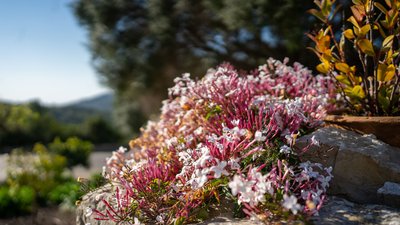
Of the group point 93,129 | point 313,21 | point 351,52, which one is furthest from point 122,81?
point 93,129

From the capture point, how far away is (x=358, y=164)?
2.54m

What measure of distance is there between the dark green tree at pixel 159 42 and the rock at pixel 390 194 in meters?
6.15

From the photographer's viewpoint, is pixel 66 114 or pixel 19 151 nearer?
pixel 19 151

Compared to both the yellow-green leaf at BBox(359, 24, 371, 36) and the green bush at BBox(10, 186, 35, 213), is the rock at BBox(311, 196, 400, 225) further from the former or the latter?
the green bush at BBox(10, 186, 35, 213)

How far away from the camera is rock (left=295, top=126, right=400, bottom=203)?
8.23ft

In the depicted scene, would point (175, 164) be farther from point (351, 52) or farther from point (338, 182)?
point (351, 52)

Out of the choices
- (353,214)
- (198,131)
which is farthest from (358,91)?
(198,131)

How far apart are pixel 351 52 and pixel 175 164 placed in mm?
3595

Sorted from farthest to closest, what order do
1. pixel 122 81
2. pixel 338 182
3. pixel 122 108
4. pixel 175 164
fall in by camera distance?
pixel 122 108 < pixel 122 81 < pixel 175 164 < pixel 338 182

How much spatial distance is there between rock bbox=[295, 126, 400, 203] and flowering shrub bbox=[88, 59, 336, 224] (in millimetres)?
107

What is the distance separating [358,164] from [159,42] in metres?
8.75

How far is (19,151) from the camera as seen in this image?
22.8 feet

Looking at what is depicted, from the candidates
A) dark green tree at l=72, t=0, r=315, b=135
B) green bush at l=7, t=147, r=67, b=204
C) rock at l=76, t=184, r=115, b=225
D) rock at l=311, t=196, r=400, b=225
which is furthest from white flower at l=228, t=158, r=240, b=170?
dark green tree at l=72, t=0, r=315, b=135

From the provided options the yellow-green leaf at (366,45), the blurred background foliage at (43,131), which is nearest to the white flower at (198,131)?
the yellow-green leaf at (366,45)
